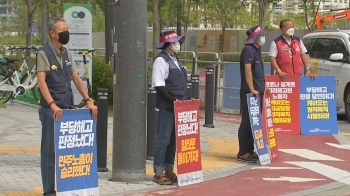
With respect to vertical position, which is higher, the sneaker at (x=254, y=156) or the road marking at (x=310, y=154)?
the sneaker at (x=254, y=156)

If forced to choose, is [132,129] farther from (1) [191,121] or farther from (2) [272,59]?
(2) [272,59]

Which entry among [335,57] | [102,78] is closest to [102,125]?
[102,78]

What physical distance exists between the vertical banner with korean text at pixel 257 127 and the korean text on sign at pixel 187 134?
5.13 ft

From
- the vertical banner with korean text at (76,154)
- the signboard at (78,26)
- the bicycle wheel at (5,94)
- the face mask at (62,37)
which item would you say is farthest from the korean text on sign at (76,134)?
the bicycle wheel at (5,94)

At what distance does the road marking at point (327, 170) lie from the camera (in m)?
9.93

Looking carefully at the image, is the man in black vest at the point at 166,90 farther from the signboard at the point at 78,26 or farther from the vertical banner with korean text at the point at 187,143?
the signboard at the point at 78,26

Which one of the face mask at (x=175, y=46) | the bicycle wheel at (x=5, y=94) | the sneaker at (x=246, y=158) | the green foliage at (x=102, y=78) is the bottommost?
the sneaker at (x=246, y=158)

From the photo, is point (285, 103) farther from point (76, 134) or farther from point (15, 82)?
point (15, 82)

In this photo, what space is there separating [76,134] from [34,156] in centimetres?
334

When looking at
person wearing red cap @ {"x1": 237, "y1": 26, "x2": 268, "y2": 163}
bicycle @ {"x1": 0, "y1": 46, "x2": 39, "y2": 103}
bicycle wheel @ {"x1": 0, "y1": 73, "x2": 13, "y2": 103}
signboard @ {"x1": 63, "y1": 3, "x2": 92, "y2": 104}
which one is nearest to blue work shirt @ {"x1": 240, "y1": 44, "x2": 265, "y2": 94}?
person wearing red cap @ {"x1": 237, "y1": 26, "x2": 268, "y2": 163}

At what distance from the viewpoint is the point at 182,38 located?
369 inches

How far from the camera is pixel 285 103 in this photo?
1305cm

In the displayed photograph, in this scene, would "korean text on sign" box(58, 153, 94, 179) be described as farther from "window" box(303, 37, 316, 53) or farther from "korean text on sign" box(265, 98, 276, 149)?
"window" box(303, 37, 316, 53)

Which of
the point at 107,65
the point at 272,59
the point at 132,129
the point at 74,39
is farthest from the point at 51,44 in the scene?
the point at 107,65
